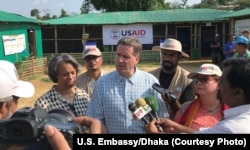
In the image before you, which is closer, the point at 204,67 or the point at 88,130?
the point at 88,130

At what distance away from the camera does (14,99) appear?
2.02m

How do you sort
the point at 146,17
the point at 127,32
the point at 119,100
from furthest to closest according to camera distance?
the point at 146,17 < the point at 127,32 < the point at 119,100

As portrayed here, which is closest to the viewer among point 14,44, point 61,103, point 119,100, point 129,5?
point 119,100

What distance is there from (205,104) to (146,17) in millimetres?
19572

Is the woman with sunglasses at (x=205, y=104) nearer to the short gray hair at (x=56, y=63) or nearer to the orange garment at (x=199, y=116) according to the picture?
the orange garment at (x=199, y=116)

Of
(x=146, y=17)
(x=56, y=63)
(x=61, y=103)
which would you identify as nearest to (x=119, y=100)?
(x=61, y=103)

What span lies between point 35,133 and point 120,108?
1343mm

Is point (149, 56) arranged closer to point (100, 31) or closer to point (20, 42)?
point (100, 31)

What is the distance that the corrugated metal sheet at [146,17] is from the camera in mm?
21328

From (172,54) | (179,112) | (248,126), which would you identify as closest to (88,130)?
(248,126)

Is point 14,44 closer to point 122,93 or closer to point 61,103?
point 61,103

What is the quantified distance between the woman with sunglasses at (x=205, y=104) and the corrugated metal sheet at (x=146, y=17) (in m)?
18.1

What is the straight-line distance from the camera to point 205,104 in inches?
121

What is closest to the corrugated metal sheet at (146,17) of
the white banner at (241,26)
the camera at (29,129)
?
the white banner at (241,26)
